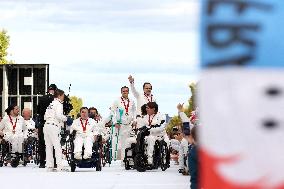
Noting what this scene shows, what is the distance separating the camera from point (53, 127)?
1841 centimetres

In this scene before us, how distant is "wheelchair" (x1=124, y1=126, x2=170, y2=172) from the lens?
1861 cm

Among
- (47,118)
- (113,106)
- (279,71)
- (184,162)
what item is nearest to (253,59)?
(279,71)

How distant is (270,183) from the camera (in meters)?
2.39

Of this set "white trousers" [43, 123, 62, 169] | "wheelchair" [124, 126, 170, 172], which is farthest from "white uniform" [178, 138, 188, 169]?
"white trousers" [43, 123, 62, 169]

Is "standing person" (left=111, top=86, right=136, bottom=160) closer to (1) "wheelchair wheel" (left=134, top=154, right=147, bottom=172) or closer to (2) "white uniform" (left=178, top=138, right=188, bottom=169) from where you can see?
(1) "wheelchair wheel" (left=134, top=154, right=147, bottom=172)

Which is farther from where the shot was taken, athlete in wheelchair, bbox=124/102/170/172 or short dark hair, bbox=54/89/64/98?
athlete in wheelchair, bbox=124/102/170/172

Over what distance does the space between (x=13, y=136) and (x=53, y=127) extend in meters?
4.50

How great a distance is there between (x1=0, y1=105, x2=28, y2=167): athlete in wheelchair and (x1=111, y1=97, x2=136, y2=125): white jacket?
3151 millimetres

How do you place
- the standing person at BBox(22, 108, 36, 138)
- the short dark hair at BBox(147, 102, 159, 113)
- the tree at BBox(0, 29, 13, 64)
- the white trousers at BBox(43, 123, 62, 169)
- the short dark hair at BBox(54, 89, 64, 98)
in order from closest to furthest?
1. the short dark hair at BBox(54, 89, 64, 98)
2. the short dark hair at BBox(147, 102, 159, 113)
3. the white trousers at BBox(43, 123, 62, 169)
4. the standing person at BBox(22, 108, 36, 138)
5. the tree at BBox(0, 29, 13, 64)

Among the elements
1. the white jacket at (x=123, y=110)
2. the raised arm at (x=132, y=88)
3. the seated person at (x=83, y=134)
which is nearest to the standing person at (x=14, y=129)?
the white jacket at (x=123, y=110)

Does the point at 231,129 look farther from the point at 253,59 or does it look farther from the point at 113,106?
the point at 113,106

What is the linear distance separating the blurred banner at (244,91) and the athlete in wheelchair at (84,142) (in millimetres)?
16216

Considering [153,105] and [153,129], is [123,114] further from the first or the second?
[153,105]

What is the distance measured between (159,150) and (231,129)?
16.4 m
